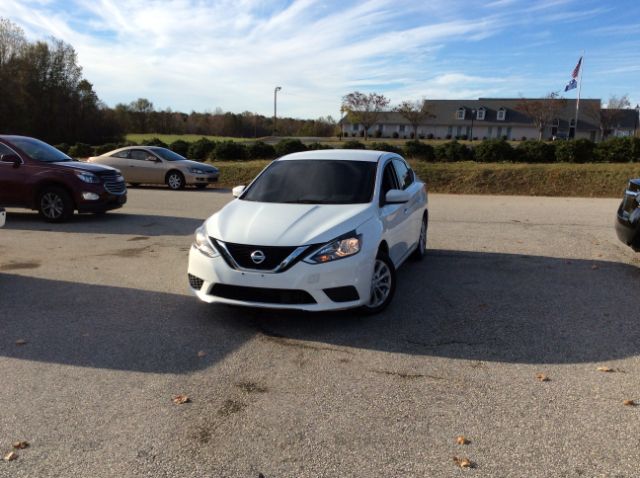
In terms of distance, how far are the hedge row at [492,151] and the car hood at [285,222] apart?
16.9 m

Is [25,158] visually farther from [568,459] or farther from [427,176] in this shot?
[427,176]

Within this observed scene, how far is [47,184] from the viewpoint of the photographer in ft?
35.2

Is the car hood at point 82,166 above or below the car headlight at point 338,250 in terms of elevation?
above

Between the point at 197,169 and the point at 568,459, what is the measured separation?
16511 millimetres

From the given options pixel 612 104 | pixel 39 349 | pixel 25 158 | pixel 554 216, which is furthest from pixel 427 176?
pixel 612 104

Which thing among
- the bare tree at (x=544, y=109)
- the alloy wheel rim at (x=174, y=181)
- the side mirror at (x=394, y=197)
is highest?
the bare tree at (x=544, y=109)

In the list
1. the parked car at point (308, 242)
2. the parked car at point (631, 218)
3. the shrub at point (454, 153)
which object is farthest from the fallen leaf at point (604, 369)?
the shrub at point (454, 153)

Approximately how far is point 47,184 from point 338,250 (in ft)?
26.8

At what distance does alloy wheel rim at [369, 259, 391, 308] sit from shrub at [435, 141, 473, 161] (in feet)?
59.6

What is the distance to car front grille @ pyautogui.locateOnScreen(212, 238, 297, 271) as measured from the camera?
4.78 m

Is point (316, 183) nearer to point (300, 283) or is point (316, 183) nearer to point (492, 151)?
point (300, 283)

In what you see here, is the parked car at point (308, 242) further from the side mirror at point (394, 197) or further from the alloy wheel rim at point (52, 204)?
the alloy wheel rim at point (52, 204)

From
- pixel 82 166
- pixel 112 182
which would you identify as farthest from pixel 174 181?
pixel 82 166

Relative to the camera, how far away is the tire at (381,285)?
5.31 metres
